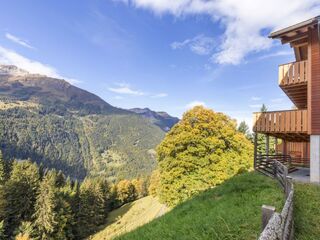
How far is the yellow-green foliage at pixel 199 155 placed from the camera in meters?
25.5

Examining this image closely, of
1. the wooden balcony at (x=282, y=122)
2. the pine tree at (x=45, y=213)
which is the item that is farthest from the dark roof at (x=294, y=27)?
the pine tree at (x=45, y=213)

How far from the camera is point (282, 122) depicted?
1727cm

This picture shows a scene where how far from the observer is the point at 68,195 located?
58625mm

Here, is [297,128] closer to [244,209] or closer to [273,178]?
[273,178]

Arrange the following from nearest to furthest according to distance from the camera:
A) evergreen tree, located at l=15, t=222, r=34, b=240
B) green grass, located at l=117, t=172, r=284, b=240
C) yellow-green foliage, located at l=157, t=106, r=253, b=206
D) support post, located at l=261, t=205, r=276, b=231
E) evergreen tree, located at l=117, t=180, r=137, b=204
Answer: support post, located at l=261, t=205, r=276, b=231
green grass, located at l=117, t=172, r=284, b=240
yellow-green foliage, located at l=157, t=106, r=253, b=206
evergreen tree, located at l=15, t=222, r=34, b=240
evergreen tree, located at l=117, t=180, r=137, b=204

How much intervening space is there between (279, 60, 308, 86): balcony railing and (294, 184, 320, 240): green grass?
7557mm

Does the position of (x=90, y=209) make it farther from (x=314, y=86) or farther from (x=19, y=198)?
(x=314, y=86)

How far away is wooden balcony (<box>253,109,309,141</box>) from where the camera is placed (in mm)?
16248

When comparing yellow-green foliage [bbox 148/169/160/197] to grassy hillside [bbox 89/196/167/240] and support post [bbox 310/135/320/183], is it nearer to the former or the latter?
grassy hillside [bbox 89/196/167/240]

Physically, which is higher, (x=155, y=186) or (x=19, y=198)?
(x=155, y=186)

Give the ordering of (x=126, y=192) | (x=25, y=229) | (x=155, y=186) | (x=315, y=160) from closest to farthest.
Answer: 1. (x=315, y=160)
2. (x=155, y=186)
3. (x=25, y=229)
4. (x=126, y=192)

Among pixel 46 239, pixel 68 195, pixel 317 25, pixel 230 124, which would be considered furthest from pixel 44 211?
pixel 317 25

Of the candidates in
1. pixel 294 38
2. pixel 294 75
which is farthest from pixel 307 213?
pixel 294 38

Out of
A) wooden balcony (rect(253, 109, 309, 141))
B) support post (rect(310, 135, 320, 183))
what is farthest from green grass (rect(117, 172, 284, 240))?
wooden balcony (rect(253, 109, 309, 141))
